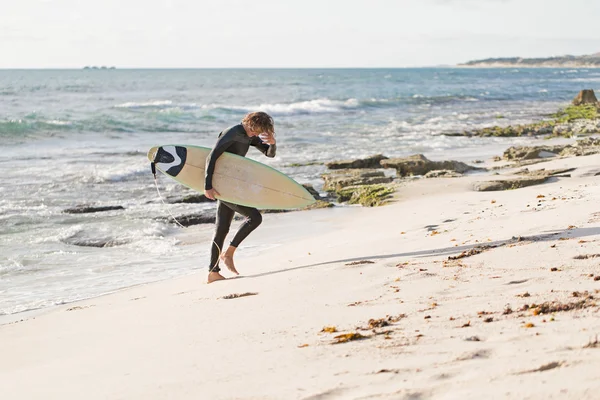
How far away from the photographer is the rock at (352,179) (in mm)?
12438

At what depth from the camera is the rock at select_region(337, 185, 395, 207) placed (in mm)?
10853

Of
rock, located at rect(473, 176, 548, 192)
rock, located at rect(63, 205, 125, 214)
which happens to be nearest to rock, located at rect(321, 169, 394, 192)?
rock, located at rect(473, 176, 548, 192)

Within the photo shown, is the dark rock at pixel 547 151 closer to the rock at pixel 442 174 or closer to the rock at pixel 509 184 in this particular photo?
the rock at pixel 442 174

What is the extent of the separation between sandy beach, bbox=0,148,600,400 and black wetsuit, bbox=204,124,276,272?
0.40 m

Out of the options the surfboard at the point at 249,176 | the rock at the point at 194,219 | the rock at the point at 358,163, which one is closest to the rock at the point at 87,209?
the rock at the point at 194,219

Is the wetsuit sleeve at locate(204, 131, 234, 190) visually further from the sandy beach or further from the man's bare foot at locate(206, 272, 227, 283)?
the sandy beach

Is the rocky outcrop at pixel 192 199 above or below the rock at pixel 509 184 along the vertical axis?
below

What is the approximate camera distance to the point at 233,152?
638 cm

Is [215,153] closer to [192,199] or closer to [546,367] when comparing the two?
[546,367]

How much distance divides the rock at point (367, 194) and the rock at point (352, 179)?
1.56 feet

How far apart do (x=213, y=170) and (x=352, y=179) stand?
6.72m

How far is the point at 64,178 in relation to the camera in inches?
587

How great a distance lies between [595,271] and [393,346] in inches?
63.5

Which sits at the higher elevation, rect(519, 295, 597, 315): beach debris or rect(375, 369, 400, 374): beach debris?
rect(519, 295, 597, 315): beach debris
